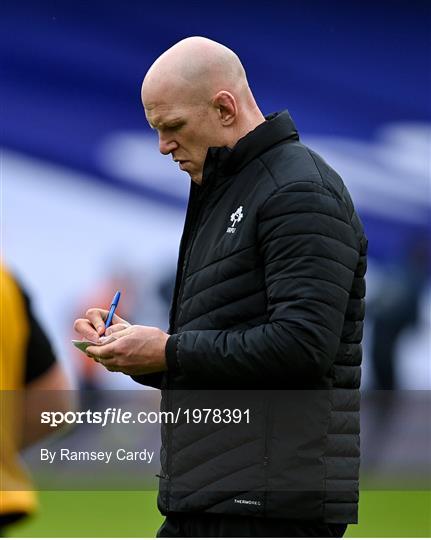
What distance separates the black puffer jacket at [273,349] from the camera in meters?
2.29

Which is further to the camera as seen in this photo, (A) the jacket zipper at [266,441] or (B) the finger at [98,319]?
(B) the finger at [98,319]

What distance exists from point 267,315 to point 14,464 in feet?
1.77

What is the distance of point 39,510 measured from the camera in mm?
5191

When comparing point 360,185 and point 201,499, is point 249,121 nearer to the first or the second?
point 201,499

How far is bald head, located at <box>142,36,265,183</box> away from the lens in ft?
8.21

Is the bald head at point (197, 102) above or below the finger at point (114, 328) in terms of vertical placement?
above

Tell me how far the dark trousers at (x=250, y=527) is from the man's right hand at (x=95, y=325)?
0.40 metres

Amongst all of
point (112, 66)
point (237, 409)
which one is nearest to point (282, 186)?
point (237, 409)

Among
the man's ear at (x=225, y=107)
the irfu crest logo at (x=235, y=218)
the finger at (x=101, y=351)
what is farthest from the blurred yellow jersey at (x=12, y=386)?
the man's ear at (x=225, y=107)

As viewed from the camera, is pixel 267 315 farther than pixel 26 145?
No

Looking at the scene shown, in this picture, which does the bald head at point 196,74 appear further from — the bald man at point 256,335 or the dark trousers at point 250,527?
the dark trousers at point 250,527

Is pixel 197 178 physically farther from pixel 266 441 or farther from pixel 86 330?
pixel 266 441

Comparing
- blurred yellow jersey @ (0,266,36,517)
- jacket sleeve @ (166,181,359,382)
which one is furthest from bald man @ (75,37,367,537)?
blurred yellow jersey @ (0,266,36,517)

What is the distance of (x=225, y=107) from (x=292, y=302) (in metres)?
0.46
